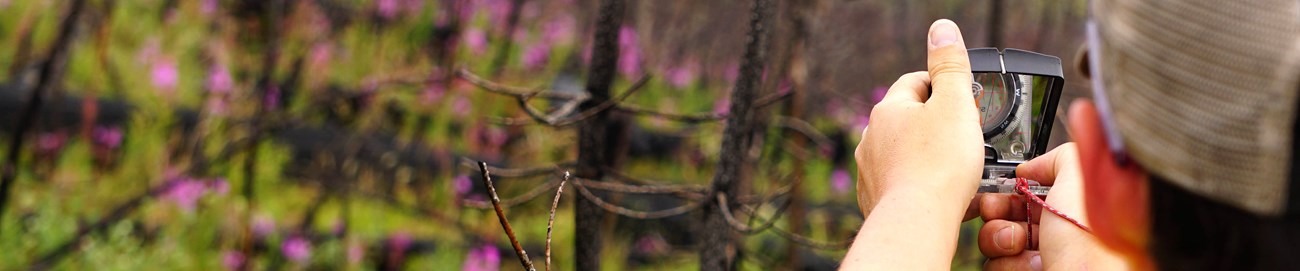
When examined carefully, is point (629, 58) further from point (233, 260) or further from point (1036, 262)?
point (1036, 262)

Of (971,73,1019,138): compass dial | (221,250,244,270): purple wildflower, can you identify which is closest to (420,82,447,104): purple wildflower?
(221,250,244,270): purple wildflower

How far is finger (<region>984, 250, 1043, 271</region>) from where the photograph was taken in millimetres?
1112

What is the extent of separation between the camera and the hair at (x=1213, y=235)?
0.49m

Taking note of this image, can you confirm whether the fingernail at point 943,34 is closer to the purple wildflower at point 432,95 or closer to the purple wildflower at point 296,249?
the purple wildflower at point 296,249

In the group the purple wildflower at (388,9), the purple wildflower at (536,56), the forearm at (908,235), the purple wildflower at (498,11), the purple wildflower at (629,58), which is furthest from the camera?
the purple wildflower at (498,11)

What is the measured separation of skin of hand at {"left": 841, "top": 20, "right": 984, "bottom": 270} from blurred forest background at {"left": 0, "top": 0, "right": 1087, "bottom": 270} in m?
1.33

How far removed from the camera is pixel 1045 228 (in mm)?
1068

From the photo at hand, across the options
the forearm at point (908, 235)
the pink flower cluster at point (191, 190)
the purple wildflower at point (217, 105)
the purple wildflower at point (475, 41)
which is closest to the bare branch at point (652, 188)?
the forearm at point (908, 235)

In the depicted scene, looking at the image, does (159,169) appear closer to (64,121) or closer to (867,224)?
(64,121)

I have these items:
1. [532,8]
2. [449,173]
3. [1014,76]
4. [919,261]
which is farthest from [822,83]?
[919,261]

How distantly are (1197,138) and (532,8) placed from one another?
612 cm

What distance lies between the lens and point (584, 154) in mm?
1832

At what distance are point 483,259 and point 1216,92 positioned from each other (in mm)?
3641

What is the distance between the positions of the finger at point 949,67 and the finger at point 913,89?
0.15ft
